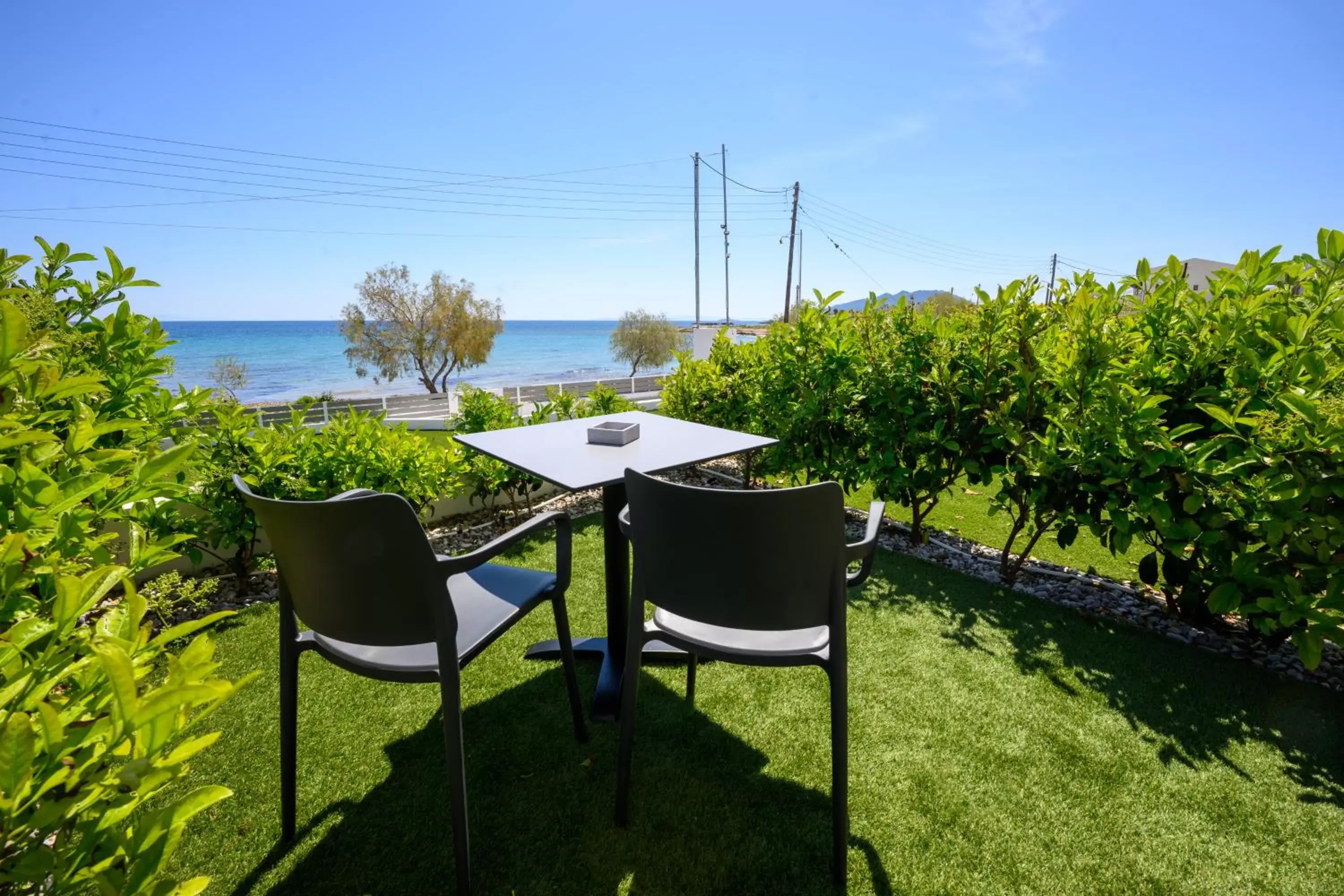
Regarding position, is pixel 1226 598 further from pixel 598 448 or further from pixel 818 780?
pixel 598 448

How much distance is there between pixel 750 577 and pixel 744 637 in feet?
1.10

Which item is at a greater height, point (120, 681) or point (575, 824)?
point (120, 681)

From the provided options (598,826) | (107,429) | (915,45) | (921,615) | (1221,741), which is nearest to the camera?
(107,429)

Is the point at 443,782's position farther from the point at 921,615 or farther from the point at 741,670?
the point at 921,615

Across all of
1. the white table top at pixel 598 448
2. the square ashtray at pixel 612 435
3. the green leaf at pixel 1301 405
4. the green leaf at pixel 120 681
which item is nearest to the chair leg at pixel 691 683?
the white table top at pixel 598 448

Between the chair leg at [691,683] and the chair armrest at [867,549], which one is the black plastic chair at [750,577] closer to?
the chair armrest at [867,549]

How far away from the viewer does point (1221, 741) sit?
2.14 metres

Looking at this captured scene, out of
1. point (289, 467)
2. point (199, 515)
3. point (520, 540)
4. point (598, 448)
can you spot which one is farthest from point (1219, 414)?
point (199, 515)

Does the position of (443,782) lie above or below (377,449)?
below

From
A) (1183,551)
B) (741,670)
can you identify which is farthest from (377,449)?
(1183,551)

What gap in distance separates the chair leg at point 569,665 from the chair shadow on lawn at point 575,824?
6cm

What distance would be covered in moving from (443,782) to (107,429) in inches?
61.8

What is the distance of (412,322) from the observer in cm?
2420

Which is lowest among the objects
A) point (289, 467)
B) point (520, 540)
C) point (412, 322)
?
point (289, 467)
